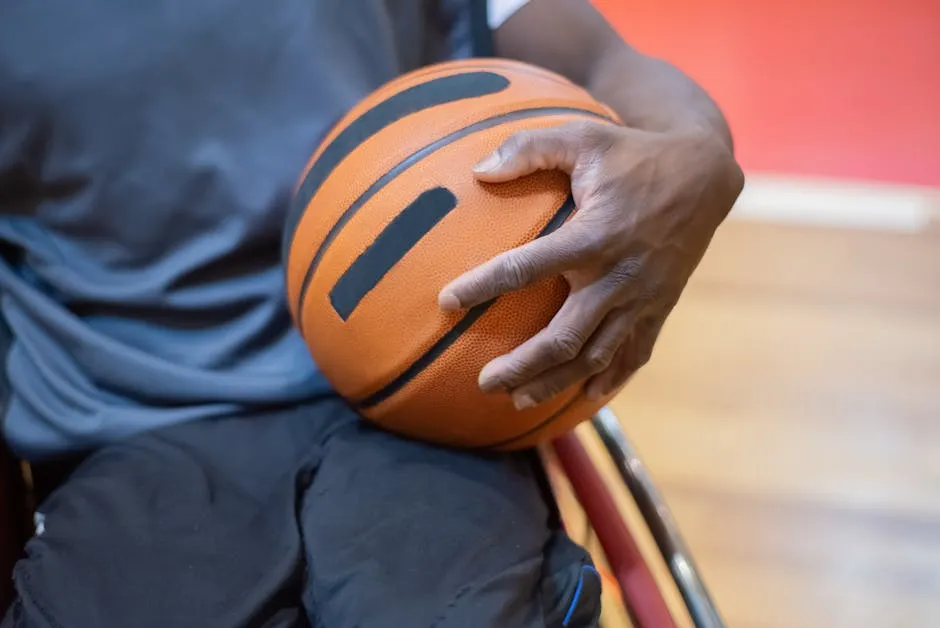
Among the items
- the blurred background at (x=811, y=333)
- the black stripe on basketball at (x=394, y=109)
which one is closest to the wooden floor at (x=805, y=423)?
the blurred background at (x=811, y=333)

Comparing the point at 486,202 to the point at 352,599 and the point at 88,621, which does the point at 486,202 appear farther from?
the point at 88,621

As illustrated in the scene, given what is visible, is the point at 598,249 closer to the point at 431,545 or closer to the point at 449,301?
the point at 449,301

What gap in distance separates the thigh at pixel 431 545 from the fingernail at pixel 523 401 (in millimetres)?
104

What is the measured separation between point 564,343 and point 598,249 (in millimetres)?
75

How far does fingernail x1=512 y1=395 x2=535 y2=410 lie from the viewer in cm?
70

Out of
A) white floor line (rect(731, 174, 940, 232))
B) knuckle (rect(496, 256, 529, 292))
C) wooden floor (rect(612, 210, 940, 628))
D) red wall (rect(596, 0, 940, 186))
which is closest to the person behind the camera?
knuckle (rect(496, 256, 529, 292))

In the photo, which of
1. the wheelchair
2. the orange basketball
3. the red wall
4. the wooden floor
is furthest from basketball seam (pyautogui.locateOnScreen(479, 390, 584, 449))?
the red wall

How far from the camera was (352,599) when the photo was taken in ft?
2.24

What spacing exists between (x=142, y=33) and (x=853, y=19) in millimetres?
2852

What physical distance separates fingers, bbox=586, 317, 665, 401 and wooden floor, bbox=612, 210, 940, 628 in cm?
87

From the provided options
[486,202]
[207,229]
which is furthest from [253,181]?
[486,202]

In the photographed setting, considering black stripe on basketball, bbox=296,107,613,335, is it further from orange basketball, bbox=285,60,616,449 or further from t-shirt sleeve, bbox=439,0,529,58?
t-shirt sleeve, bbox=439,0,529,58

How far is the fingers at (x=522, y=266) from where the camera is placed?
0.65 metres

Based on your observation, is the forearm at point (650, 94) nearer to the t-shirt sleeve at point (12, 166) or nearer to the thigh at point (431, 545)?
the thigh at point (431, 545)
